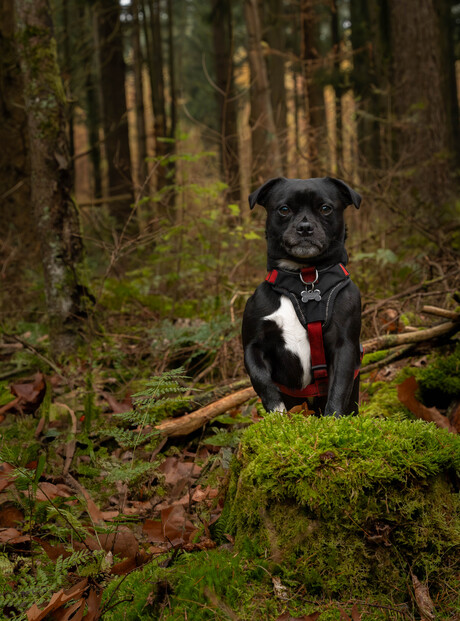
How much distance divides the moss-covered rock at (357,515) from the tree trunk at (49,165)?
3988 mm

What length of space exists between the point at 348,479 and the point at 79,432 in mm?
2852

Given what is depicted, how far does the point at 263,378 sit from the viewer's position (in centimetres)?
290

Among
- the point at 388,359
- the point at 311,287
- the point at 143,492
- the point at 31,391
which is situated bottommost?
the point at 143,492

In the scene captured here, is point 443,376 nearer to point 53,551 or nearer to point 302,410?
point 302,410

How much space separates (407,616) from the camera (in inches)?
85.4

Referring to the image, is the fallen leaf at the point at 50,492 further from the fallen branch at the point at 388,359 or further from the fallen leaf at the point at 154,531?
the fallen branch at the point at 388,359

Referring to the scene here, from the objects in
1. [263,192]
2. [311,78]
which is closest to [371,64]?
[311,78]

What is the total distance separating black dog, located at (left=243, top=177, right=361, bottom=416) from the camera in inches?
113

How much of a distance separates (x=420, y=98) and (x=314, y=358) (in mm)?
9015

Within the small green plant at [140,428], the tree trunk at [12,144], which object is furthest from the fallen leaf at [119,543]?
the tree trunk at [12,144]

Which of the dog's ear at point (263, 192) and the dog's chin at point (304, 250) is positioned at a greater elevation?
the dog's ear at point (263, 192)

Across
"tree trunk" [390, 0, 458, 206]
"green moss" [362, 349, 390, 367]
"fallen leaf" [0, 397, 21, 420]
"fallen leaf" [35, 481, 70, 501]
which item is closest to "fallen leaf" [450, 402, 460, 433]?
"green moss" [362, 349, 390, 367]

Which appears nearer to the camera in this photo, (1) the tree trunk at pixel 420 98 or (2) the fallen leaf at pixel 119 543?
(2) the fallen leaf at pixel 119 543

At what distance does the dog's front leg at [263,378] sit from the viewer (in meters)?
2.87
